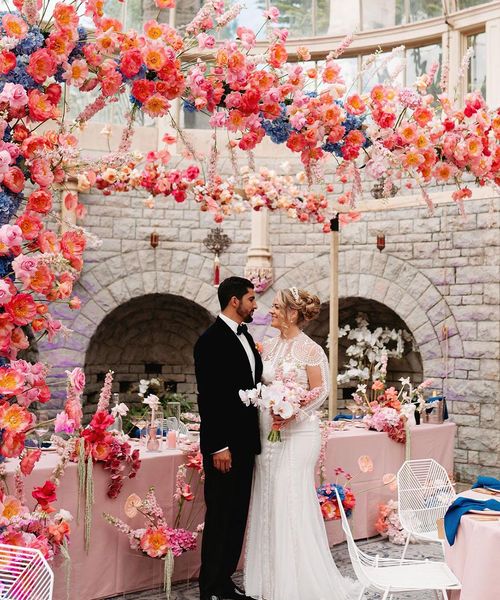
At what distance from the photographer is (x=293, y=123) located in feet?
11.9

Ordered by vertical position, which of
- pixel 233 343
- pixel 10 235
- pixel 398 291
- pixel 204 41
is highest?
pixel 204 41

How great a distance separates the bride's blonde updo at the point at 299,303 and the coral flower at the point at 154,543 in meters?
1.43

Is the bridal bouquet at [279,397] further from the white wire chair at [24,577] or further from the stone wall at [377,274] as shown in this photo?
the stone wall at [377,274]

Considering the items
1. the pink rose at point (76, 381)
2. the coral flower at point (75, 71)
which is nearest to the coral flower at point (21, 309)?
the pink rose at point (76, 381)

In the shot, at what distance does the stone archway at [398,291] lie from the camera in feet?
27.0

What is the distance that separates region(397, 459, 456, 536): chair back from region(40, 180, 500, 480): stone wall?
3434 mm

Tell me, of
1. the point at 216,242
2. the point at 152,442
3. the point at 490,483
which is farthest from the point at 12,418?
the point at 216,242

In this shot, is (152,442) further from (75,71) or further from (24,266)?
(75,71)

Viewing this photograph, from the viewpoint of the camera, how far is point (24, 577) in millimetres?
2631

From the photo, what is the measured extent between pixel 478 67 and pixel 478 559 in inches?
265

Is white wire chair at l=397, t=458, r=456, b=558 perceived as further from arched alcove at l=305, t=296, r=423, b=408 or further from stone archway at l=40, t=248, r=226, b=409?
stone archway at l=40, t=248, r=226, b=409

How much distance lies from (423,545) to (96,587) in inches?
105

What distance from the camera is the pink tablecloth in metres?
3.11

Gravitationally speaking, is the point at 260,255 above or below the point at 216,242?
below
